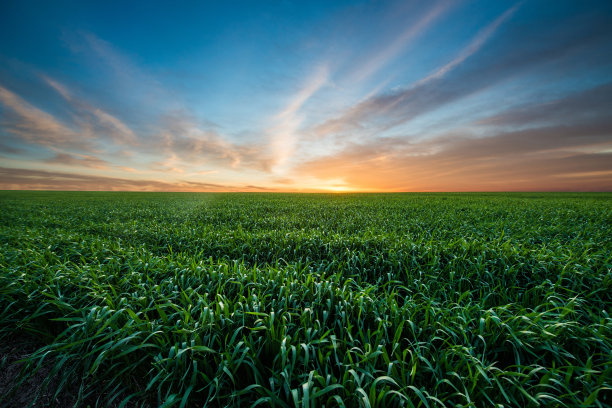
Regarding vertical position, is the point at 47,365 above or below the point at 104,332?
below

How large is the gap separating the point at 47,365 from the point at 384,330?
14.1 ft

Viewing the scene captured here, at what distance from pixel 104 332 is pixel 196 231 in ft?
19.6

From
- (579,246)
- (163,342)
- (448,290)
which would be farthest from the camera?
(579,246)

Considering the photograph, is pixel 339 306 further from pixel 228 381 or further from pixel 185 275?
pixel 185 275

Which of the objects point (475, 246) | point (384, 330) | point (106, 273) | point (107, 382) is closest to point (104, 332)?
point (107, 382)

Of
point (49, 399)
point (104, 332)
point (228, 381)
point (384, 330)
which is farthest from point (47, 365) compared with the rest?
point (384, 330)

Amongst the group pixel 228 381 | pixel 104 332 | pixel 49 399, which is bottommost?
pixel 49 399

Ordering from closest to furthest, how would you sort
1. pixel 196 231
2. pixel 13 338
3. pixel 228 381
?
pixel 228 381 < pixel 13 338 < pixel 196 231

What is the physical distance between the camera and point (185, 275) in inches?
176

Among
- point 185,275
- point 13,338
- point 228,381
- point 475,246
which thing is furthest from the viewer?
point 475,246

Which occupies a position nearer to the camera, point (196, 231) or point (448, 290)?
point (448, 290)

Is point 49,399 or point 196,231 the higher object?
point 196,231

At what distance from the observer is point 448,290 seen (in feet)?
16.5

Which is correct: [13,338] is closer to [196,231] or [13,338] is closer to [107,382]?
[107,382]
